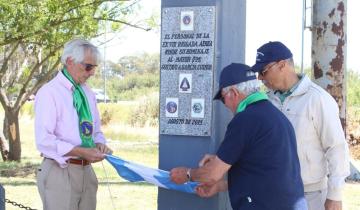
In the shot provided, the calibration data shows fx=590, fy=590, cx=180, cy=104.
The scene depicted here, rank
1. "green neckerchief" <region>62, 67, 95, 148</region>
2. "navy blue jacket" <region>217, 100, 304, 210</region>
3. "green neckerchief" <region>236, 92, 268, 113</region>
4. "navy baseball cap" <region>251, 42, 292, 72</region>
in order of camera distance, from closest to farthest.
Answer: "navy blue jacket" <region>217, 100, 304, 210</region> → "green neckerchief" <region>236, 92, 268, 113</region> → "navy baseball cap" <region>251, 42, 292, 72</region> → "green neckerchief" <region>62, 67, 95, 148</region>

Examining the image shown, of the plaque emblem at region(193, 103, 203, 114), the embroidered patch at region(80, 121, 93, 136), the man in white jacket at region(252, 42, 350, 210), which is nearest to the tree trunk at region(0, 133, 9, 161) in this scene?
the embroidered patch at region(80, 121, 93, 136)

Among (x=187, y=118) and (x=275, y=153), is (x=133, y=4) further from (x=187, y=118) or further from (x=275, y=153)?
(x=275, y=153)

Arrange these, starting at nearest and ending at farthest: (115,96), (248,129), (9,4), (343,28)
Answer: (248,129) < (343,28) < (9,4) < (115,96)

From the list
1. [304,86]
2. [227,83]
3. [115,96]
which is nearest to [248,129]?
[227,83]

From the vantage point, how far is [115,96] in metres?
50.2

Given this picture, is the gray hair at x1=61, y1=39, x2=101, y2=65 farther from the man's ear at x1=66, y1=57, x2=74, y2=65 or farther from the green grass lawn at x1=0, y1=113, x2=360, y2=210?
the green grass lawn at x1=0, y1=113, x2=360, y2=210

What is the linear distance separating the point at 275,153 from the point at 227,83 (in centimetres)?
54

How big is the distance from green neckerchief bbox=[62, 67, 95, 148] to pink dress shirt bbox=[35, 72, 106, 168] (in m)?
0.05

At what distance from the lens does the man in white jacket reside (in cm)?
421

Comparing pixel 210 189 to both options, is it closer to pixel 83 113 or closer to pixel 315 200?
pixel 315 200

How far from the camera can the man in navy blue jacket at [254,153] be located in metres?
3.60

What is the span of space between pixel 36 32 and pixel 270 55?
9.52 m

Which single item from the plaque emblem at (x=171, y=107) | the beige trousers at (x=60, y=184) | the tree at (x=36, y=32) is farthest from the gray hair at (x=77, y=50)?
the tree at (x=36, y=32)

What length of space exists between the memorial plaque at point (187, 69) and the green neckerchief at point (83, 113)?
61 cm
